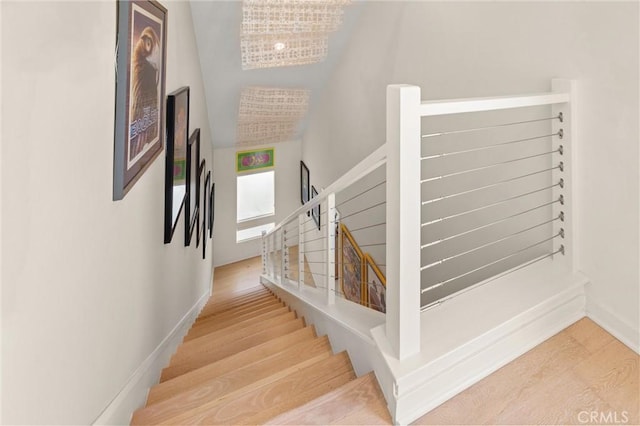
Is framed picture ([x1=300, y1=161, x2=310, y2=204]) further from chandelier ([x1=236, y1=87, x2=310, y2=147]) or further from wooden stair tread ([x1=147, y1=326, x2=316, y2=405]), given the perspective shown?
wooden stair tread ([x1=147, y1=326, x2=316, y2=405])

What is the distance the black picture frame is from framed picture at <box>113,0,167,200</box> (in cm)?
436

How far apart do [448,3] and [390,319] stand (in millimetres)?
1903

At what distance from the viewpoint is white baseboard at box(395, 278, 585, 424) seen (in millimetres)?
1053

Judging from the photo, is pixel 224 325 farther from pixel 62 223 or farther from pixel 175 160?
pixel 62 223

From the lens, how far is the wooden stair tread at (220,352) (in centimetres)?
196

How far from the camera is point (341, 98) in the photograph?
4.05 metres

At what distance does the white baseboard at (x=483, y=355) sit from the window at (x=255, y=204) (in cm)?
553

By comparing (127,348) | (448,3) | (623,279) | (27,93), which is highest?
(448,3)

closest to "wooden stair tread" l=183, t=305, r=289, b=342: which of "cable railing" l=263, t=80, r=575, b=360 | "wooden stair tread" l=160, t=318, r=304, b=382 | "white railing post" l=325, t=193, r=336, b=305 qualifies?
"wooden stair tread" l=160, t=318, r=304, b=382

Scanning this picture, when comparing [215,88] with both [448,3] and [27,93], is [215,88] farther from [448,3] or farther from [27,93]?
[27,93]

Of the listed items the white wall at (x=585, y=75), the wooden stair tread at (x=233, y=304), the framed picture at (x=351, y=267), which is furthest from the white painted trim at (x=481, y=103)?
the wooden stair tread at (x=233, y=304)

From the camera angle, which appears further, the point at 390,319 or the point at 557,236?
the point at 557,236

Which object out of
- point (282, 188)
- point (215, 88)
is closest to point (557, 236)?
point (215, 88)

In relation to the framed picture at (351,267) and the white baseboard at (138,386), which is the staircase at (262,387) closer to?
the white baseboard at (138,386)
